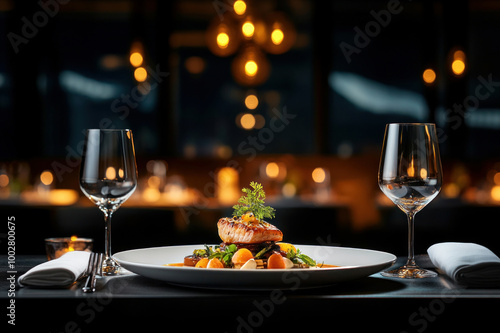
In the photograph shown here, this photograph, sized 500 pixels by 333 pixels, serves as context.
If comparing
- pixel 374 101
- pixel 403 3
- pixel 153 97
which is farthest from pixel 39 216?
pixel 403 3

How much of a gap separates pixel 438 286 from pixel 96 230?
2.62 m

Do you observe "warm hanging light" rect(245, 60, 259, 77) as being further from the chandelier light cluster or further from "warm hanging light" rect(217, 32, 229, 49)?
"warm hanging light" rect(217, 32, 229, 49)

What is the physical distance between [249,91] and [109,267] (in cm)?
472

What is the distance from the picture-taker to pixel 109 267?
1.13m

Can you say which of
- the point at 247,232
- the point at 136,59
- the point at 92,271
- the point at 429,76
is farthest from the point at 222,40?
the point at 92,271

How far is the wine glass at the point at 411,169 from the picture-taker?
1.12 meters

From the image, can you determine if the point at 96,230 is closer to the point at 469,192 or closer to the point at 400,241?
the point at 400,241

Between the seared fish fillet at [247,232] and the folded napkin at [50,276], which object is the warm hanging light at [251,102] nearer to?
the seared fish fillet at [247,232]

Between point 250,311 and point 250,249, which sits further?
point 250,249

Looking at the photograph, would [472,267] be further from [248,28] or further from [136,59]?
[136,59]

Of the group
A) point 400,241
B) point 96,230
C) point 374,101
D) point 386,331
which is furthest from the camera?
point 374,101

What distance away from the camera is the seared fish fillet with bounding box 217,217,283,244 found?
1102mm

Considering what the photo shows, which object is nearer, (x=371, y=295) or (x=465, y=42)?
(x=371, y=295)

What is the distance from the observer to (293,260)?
108 cm
